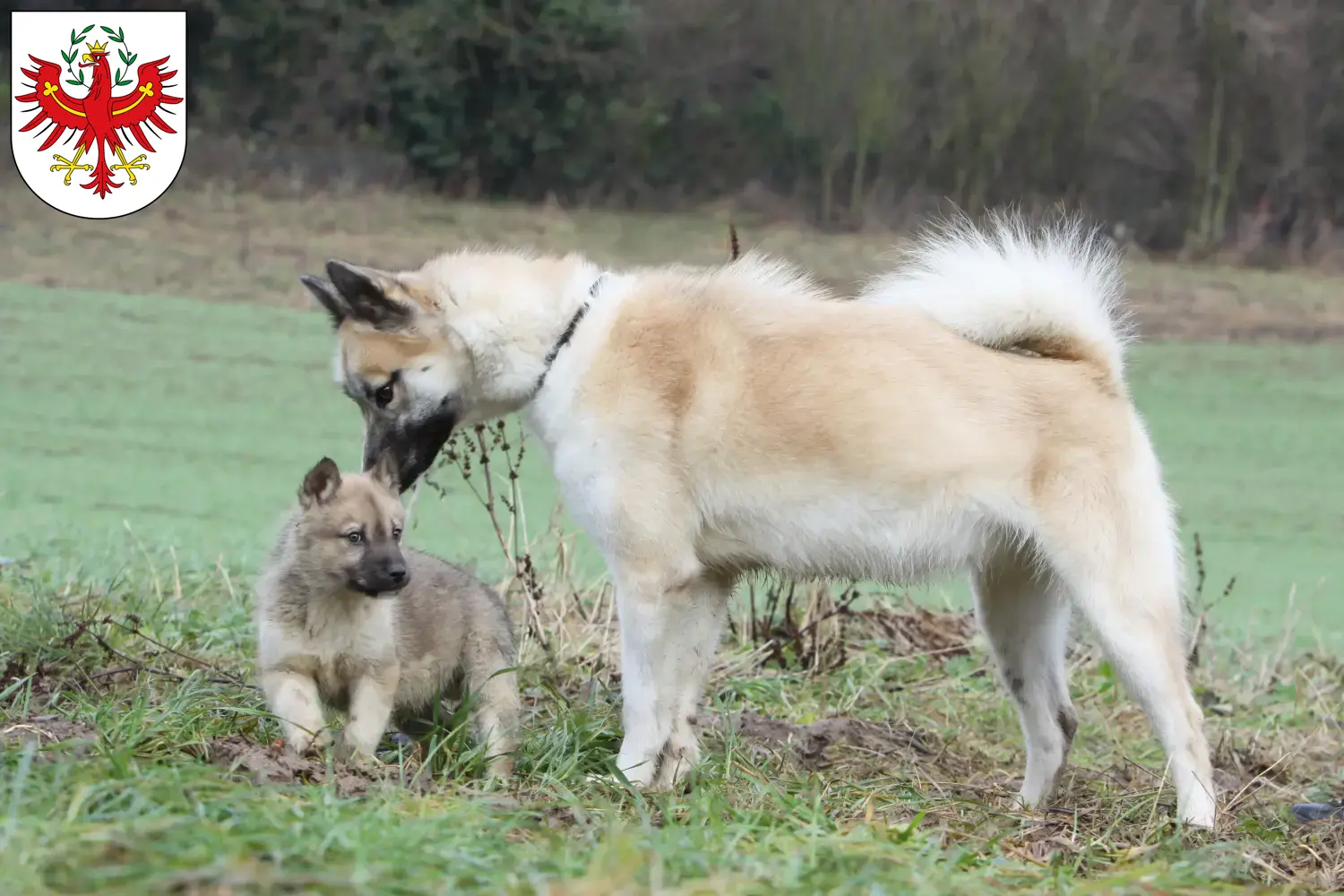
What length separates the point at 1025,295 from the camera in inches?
177

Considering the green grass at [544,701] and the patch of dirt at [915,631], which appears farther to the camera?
the patch of dirt at [915,631]

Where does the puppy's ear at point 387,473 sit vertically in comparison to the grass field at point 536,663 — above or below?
above

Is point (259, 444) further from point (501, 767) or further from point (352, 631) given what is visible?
point (501, 767)

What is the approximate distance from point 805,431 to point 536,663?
1.59 meters

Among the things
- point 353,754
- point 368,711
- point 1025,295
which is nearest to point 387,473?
point 368,711

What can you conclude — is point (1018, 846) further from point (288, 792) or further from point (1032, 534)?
point (288, 792)

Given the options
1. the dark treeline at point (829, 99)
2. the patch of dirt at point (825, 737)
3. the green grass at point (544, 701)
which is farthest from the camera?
the dark treeline at point (829, 99)

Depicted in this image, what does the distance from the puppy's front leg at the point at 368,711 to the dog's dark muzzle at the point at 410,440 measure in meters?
0.61

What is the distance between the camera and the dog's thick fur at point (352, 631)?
4.07 m

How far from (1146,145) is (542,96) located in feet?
12.9

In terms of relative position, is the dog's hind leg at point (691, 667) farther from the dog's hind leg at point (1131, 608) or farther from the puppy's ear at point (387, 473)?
the dog's hind leg at point (1131, 608)

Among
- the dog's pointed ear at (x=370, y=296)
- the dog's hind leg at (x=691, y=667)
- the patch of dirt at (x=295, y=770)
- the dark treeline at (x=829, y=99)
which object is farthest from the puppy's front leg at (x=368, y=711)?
the dark treeline at (x=829, y=99)

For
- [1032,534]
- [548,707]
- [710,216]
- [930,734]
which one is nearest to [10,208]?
[710,216]

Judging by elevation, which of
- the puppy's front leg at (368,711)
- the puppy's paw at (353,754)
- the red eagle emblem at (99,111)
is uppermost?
the red eagle emblem at (99,111)
